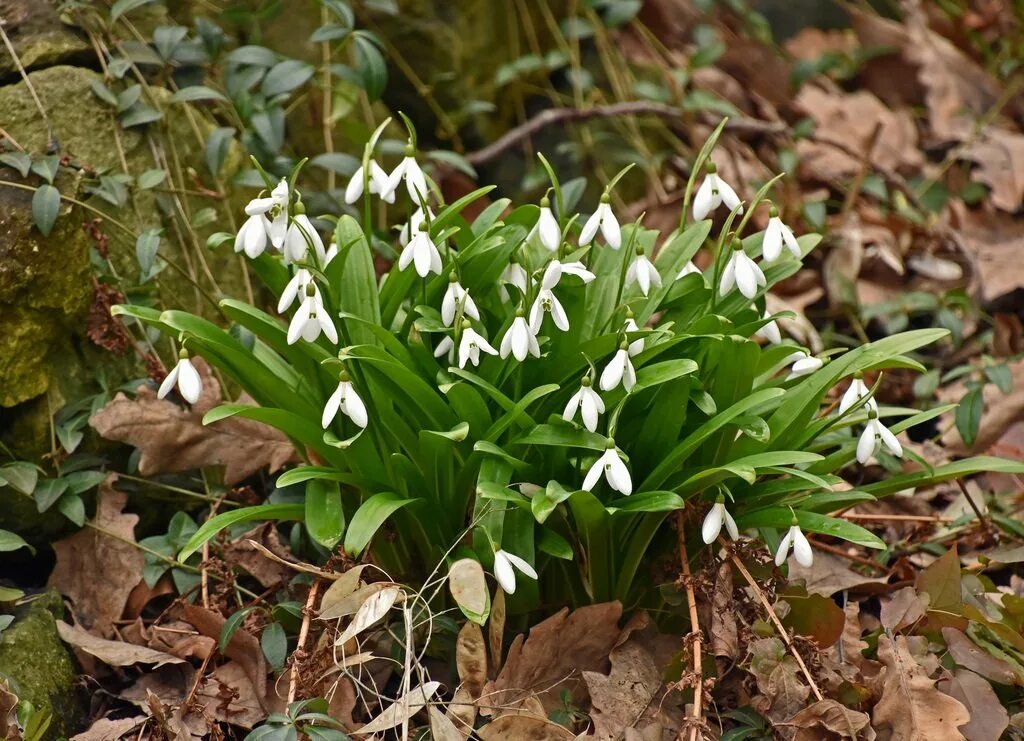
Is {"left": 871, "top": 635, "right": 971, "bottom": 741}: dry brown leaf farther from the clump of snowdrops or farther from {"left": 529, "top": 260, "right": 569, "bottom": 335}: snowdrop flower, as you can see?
{"left": 529, "top": 260, "right": 569, "bottom": 335}: snowdrop flower

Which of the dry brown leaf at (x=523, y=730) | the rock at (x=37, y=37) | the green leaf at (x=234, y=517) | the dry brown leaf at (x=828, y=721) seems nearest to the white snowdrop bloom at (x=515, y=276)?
the green leaf at (x=234, y=517)

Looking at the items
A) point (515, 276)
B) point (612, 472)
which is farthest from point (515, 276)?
point (612, 472)

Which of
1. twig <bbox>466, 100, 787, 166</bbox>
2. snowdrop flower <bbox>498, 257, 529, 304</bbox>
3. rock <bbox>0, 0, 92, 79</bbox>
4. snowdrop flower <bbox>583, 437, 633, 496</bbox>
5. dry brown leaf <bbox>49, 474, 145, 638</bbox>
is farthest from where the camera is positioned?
twig <bbox>466, 100, 787, 166</bbox>

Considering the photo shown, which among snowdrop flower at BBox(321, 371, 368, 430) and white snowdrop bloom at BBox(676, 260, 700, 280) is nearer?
snowdrop flower at BBox(321, 371, 368, 430)

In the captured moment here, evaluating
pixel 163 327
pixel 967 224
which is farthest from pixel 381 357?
pixel 967 224

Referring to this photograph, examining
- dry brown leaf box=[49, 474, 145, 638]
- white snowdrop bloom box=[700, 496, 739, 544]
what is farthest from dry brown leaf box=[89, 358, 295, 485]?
white snowdrop bloom box=[700, 496, 739, 544]

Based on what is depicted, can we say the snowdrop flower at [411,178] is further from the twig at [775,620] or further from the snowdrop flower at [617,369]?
the twig at [775,620]
